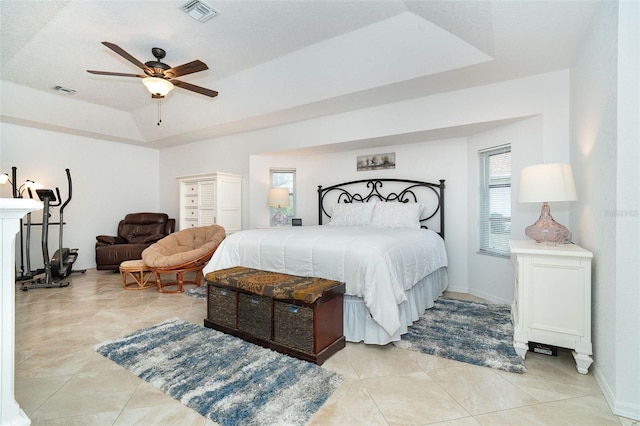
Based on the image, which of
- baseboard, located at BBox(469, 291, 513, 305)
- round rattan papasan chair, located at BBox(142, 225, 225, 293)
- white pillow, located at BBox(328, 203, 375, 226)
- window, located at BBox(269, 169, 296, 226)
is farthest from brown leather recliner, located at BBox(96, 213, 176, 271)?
Answer: baseboard, located at BBox(469, 291, 513, 305)

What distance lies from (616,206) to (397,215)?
2.51 m

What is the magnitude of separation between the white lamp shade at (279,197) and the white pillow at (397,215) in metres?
1.75

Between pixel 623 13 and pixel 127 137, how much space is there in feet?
23.2

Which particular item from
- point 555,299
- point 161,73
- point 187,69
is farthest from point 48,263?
point 555,299

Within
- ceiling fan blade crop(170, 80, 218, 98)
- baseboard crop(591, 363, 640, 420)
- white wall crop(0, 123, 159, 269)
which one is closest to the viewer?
baseboard crop(591, 363, 640, 420)

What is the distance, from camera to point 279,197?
215 inches

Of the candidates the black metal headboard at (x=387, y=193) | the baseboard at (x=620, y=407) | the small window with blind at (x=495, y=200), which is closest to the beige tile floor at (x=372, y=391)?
the baseboard at (x=620, y=407)

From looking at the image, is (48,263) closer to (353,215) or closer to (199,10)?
(199,10)

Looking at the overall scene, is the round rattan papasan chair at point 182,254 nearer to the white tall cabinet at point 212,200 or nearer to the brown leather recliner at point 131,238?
the white tall cabinet at point 212,200

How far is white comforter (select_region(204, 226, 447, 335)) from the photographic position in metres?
2.45

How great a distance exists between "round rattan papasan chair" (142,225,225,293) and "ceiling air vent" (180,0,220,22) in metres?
2.82

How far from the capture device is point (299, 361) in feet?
7.52

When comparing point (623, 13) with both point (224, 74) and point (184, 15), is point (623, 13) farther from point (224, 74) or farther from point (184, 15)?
point (224, 74)

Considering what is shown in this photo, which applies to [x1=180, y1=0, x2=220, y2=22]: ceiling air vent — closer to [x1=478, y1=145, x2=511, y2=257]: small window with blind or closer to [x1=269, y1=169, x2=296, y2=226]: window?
[x1=269, y1=169, x2=296, y2=226]: window
